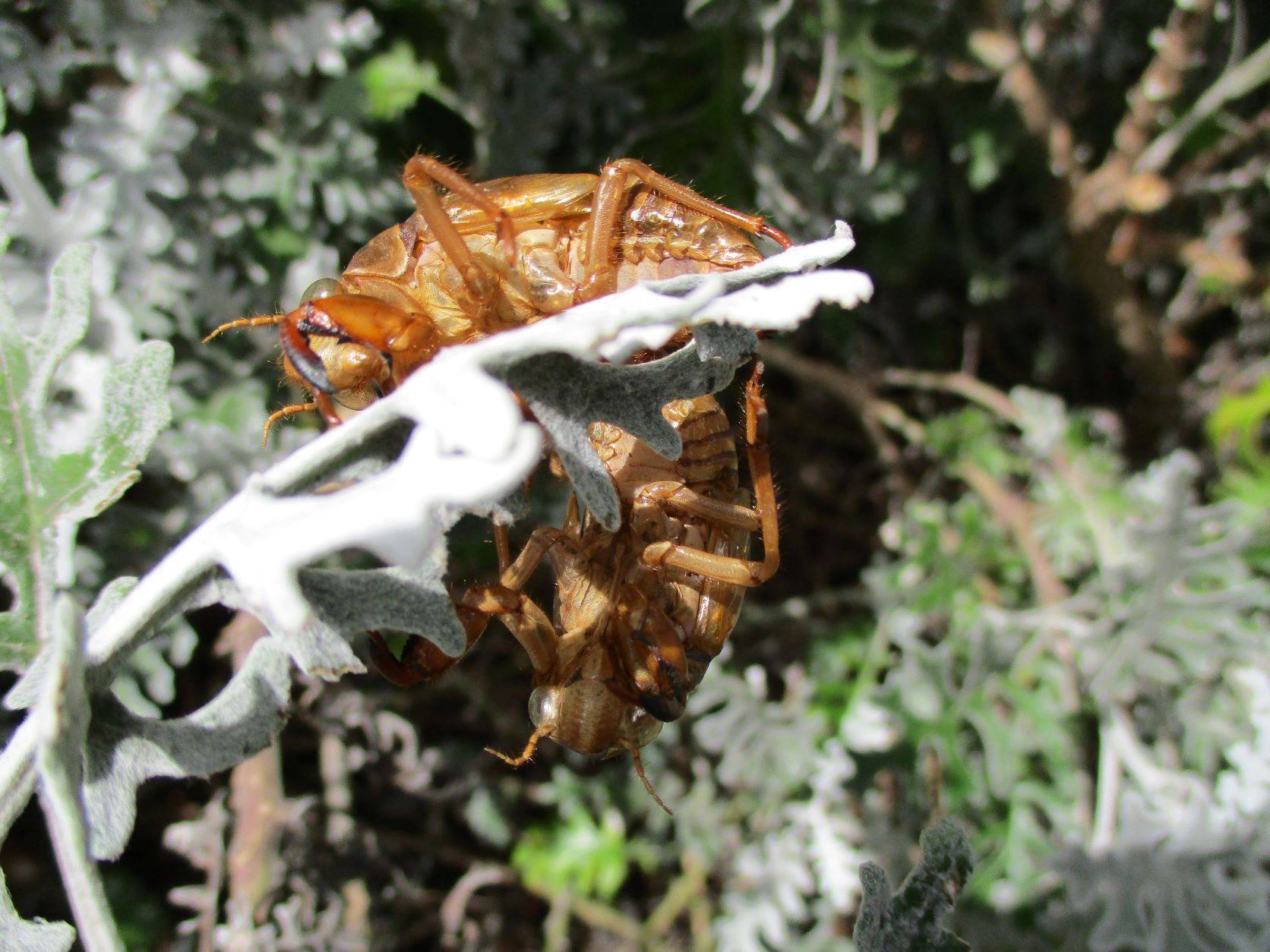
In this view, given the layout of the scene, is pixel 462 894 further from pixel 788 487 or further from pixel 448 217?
pixel 448 217

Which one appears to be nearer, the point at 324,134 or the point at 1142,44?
the point at 324,134

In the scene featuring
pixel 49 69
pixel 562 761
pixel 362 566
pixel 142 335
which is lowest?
pixel 562 761

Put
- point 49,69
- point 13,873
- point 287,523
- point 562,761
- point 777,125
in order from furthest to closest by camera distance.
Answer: point 562,761 < point 777,125 < point 13,873 < point 49,69 < point 287,523

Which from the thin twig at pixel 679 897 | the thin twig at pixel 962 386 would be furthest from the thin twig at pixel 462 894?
the thin twig at pixel 962 386

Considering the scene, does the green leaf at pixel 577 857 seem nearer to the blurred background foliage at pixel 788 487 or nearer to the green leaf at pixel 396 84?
the blurred background foliage at pixel 788 487

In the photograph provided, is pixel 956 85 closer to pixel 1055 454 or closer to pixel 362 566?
pixel 1055 454

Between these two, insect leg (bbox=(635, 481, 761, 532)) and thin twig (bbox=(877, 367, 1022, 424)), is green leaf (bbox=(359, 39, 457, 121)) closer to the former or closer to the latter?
insect leg (bbox=(635, 481, 761, 532))

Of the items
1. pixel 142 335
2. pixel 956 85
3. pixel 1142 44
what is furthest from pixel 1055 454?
pixel 142 335
